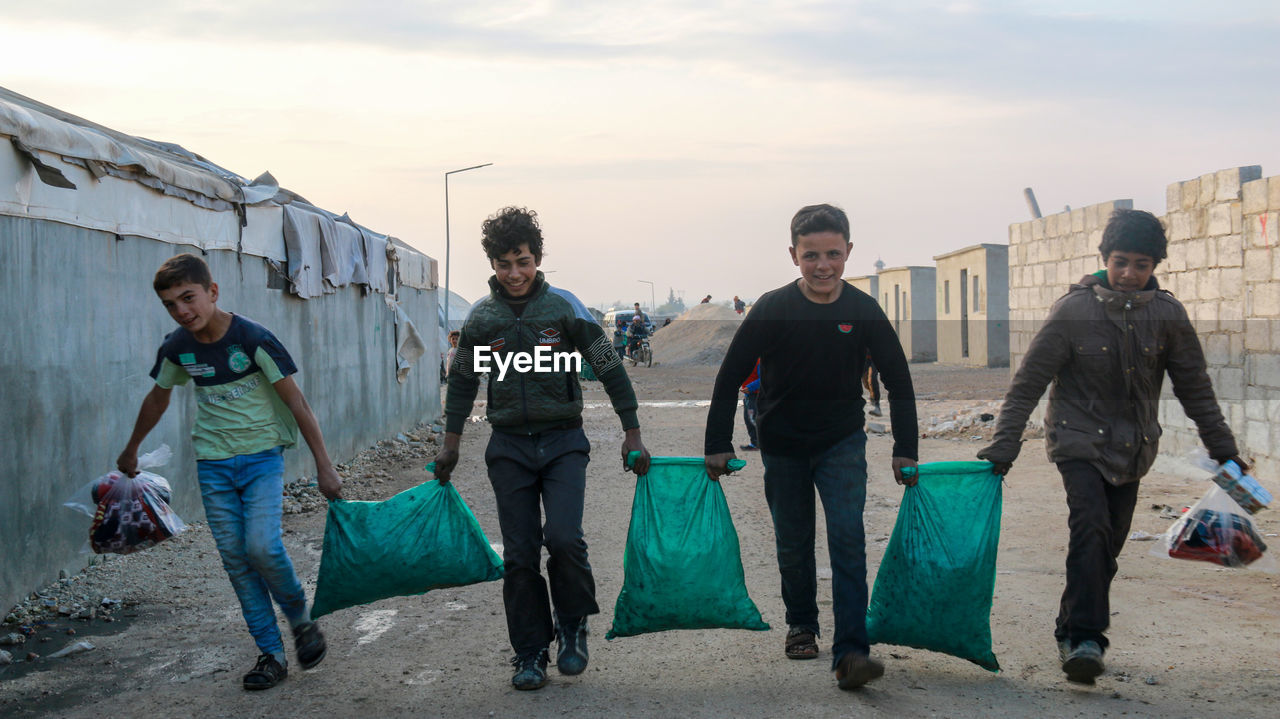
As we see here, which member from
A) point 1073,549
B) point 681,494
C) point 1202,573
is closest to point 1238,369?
point 1202,573

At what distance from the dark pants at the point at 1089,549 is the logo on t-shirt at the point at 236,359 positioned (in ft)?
9.61

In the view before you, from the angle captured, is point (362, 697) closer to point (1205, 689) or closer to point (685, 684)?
point (685, 684)

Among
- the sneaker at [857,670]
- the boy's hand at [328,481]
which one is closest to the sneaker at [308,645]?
the boy's hand at [328,481]

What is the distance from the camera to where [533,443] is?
3896mm

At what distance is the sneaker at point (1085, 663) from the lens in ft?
12.0

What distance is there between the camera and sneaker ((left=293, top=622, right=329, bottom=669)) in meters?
3.94

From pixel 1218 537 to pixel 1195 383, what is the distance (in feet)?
1.82

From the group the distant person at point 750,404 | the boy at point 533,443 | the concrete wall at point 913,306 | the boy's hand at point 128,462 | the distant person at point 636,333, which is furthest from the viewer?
the concrete wall at point 913,306

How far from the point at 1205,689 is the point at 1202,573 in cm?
230

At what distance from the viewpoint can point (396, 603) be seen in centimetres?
524

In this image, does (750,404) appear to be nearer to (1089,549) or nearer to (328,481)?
(1089,549)

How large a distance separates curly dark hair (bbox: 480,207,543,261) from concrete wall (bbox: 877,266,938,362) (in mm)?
30467

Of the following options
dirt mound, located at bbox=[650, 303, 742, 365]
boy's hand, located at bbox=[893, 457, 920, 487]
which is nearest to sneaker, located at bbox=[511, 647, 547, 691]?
boy's hand, located at bbox=[893, 457, 920, 487]

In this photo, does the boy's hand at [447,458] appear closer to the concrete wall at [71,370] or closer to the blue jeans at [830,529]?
the blue jeans at [830,529]
